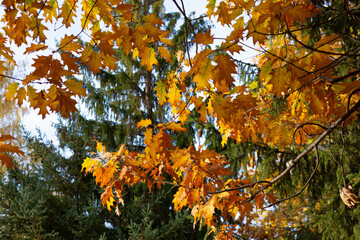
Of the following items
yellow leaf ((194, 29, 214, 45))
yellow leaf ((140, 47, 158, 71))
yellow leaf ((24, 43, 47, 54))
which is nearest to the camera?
yellow leaf ((194, 29, 214, 45))

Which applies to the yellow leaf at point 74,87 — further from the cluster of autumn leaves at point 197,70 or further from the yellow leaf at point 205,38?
the yellow leaf at point 205,38

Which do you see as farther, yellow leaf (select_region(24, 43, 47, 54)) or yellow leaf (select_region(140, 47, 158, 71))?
yellow leaf (select_region(140, 47, 158, 71))

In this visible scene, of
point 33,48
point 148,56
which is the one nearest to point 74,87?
point 33,48

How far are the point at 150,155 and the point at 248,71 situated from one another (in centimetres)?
271

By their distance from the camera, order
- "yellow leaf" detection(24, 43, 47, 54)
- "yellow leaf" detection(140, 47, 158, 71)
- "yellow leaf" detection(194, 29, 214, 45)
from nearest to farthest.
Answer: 1. "yellow leaf" detection(194, 29, 214, 45)
2. "yellow leaf" detection(24, 43, 47, 54)
3. "yellow leaf" detection(140, 47, 158, 71)

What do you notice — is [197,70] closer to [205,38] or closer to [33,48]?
[205,38]

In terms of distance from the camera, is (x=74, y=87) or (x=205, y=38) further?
(x=74, y=87)

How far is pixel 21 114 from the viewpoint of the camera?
36.7 ft

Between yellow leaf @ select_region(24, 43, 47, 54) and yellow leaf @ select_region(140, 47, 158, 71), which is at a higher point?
yellow leaf @ select_region(140, 47, 158, 71)

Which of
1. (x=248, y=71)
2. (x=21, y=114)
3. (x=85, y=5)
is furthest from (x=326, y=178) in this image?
(x=21, y=114)

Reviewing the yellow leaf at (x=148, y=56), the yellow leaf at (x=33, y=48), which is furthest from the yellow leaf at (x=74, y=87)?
the yellow leaf at (x=148, y=56)

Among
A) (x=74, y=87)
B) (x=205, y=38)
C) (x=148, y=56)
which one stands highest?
(x=148, y=56)

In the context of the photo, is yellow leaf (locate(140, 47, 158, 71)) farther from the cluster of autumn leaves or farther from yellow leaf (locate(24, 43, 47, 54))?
yellow leaf (locate(24, 43, 47, 54))

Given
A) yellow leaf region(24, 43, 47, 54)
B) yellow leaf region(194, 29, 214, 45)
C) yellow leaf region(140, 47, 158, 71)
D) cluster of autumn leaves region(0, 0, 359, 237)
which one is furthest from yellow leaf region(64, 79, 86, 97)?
yellow leaf region(194, 29, 214, 45)
